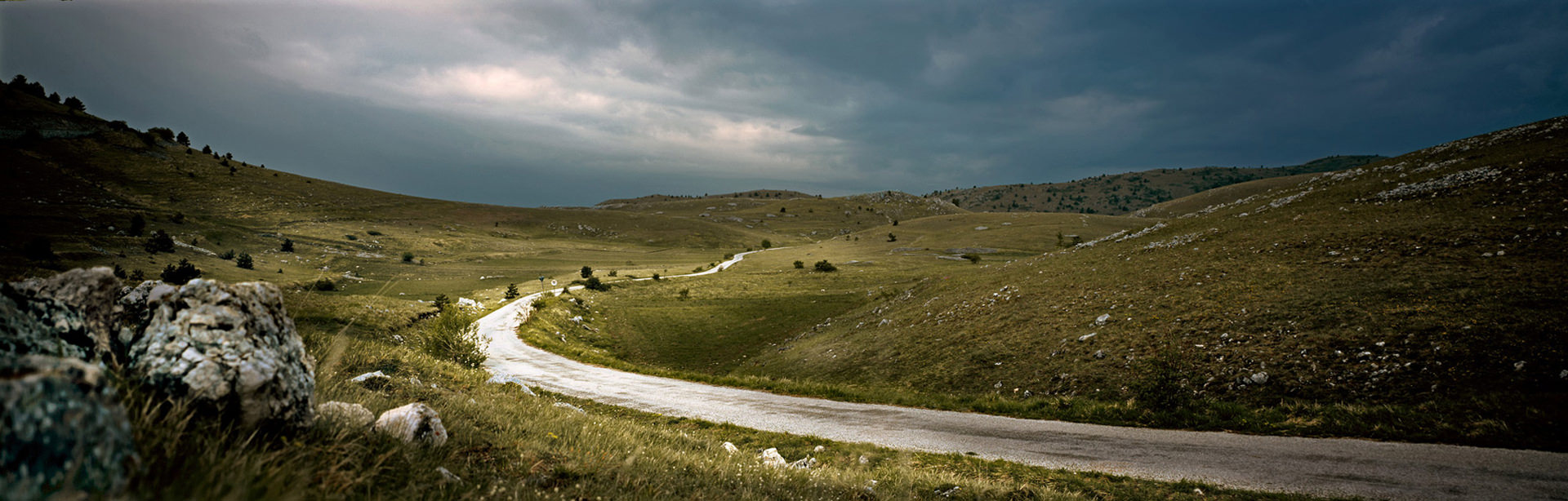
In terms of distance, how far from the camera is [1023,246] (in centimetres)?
7256

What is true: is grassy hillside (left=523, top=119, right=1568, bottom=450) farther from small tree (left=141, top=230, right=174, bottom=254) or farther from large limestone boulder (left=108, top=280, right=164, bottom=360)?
small tree (left=141, top=230, right=174, bottom=254)

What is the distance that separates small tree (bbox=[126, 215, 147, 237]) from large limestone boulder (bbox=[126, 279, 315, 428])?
65.4m

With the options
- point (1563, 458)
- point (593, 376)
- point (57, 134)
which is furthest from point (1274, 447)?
point (57, 134)

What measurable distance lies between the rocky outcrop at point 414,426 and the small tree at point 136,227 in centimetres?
6543

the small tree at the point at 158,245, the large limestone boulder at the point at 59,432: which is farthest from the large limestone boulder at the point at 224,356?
the small tree at the point at 158,245

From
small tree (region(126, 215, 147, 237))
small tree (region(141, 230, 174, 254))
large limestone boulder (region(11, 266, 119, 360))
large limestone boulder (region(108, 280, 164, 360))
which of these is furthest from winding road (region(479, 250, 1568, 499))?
small tree (region(126, 215, 147, 237))

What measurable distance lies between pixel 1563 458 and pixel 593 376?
27681 millimetres

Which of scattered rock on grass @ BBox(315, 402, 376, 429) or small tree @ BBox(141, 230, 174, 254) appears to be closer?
scattered rock on grass @ BBox(315, 402, 376, 429)

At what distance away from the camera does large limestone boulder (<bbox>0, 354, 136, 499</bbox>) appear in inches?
69.4

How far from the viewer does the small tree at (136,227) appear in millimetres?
45219

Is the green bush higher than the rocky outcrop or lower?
lower

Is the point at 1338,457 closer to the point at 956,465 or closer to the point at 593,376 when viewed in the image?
the point at 956,465

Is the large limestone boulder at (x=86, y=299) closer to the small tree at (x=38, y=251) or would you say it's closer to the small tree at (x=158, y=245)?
the small tree at (x=38, y=251)

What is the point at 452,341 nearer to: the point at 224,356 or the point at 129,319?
the point at 129,319
